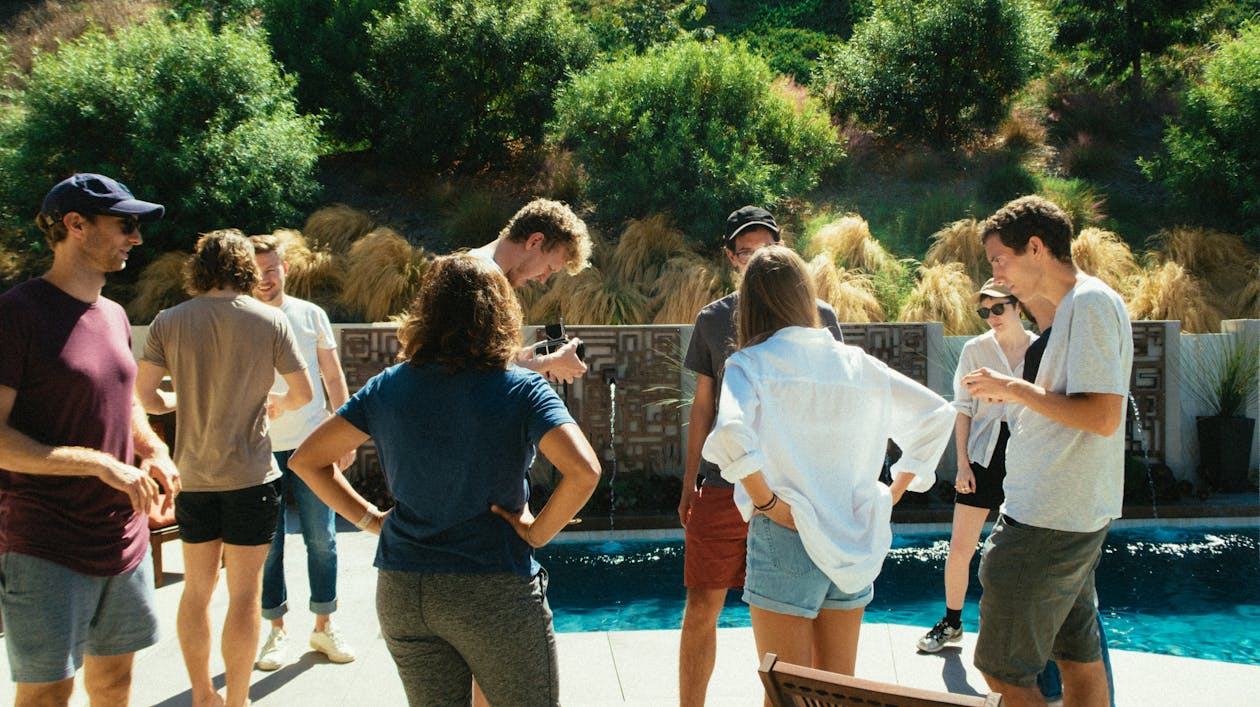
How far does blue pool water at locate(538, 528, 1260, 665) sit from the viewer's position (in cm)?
565

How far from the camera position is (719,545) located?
3105 millimetres

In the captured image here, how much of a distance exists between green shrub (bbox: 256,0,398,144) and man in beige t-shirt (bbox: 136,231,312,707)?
1149cm

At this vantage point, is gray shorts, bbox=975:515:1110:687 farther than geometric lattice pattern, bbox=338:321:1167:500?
No

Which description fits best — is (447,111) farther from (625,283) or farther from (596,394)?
(596,394)

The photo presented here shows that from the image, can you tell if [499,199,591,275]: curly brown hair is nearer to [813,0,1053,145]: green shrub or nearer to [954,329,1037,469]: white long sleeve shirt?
[954,329,1037,469]: white long sleeve shirt

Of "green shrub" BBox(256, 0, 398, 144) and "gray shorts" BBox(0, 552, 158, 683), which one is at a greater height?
"green shrub" BBox(256, 0, 398, 144)

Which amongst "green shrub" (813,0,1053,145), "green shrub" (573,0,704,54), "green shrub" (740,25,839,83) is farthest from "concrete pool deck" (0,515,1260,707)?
"green shrub" (740,25,839,83)

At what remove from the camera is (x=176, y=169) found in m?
11.1

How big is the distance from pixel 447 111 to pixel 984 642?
1232 cm

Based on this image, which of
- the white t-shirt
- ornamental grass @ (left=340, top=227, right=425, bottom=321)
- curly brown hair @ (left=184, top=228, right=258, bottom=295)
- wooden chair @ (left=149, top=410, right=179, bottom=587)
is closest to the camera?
curly brown hair @ (left=184, top=228, right=258, bottom=295)

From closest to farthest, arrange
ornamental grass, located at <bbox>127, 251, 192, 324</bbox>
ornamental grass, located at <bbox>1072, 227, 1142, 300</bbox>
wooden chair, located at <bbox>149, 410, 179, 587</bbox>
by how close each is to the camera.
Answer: wooden chair, located at <bbox>149, 410, 179, 587</bbox> < ornamental grass, located at <bbox>127, 251, 192, 324</bbox> < ornamental grass, located at <bbox>1072, 227, 1142, 300</bbox>

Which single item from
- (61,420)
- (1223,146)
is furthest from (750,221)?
(1223,146)

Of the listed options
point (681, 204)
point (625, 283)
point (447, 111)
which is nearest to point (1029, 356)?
point (625, 283)

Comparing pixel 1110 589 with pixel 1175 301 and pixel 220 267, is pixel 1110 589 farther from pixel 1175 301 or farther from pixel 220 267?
pixel 220 267
